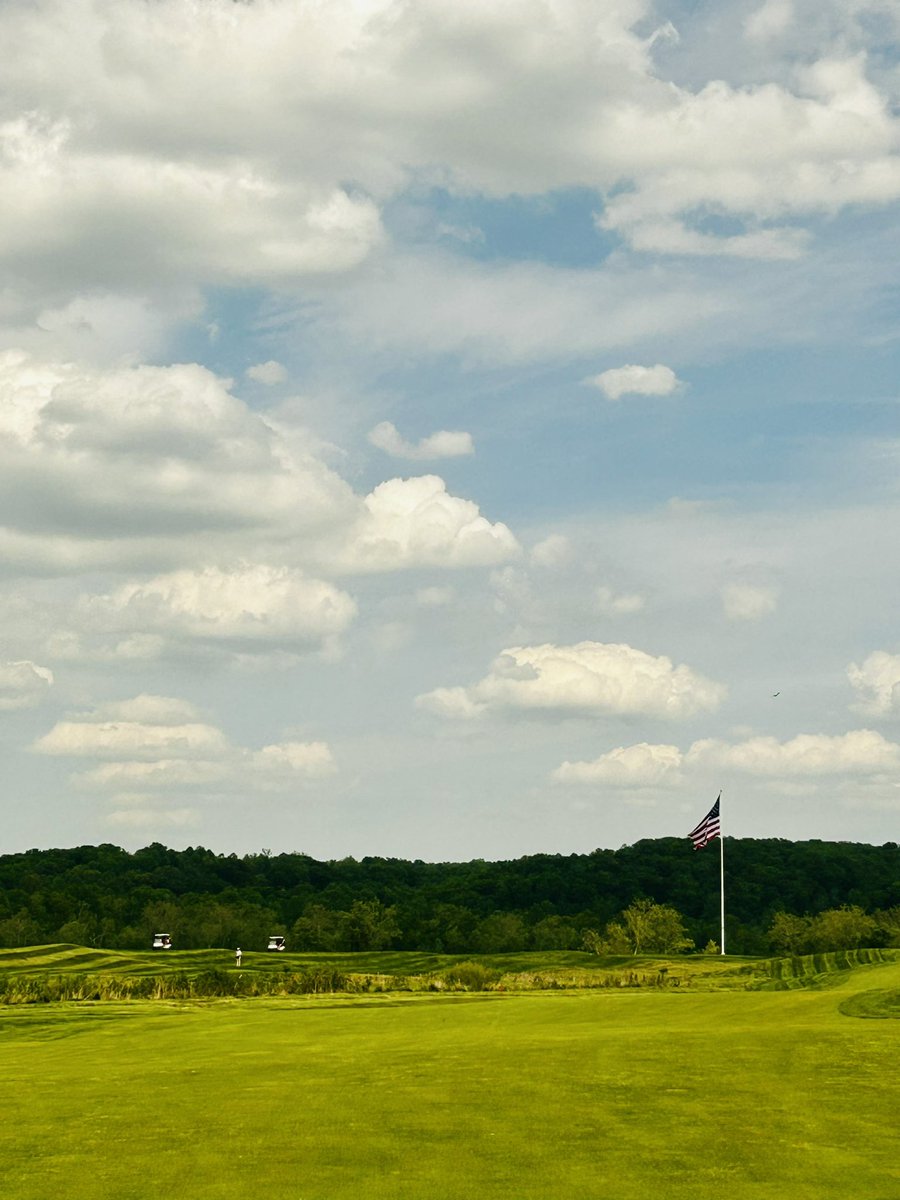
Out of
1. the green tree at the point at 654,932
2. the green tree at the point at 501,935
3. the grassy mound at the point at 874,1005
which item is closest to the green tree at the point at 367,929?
the green tree at the point at 501,935

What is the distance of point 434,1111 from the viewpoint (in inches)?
1193

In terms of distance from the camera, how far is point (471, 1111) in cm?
3031

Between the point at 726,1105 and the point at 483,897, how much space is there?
16486 cm

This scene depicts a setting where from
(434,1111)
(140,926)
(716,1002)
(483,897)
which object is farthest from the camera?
(483,897)

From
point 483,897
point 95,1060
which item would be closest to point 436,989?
point 95,1060

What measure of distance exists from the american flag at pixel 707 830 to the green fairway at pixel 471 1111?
35.3 metres

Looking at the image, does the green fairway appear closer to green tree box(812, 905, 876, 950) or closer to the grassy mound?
the grassy mound

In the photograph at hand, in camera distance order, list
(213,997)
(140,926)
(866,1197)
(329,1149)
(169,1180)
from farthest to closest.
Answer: (140,926) → (213,997) → (329,1149) → (169,1180) → (866,1197)

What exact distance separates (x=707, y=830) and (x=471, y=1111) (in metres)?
59.9

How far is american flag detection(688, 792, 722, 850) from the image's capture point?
8656 cm

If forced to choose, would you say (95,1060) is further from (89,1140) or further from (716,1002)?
(716,1002)

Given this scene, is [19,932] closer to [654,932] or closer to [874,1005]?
[654,932]

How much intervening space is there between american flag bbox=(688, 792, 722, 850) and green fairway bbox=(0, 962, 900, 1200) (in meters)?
35.3

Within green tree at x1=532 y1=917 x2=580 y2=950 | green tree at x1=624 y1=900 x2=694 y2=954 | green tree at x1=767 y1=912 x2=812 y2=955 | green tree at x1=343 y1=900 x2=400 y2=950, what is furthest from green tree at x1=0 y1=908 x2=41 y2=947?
green tree at x1=767 y1=912 x2=812 y2=955
